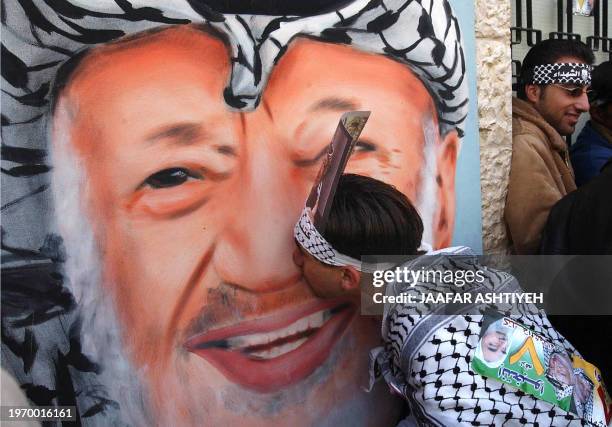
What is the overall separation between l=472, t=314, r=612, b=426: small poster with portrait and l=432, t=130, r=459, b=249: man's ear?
878 mm

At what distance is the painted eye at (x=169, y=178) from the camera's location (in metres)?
2.25

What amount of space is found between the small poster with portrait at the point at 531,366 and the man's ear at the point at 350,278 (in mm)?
510

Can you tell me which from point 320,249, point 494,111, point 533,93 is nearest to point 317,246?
point 320,249

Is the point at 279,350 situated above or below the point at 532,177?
below

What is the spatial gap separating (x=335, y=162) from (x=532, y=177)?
1284 mm

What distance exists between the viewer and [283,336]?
99.5 inches

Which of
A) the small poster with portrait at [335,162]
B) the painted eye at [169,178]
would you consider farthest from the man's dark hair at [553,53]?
the painted eye at [169,178]

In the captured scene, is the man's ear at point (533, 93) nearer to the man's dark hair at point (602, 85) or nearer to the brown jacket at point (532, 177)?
the brown jacket at point (532, 177)

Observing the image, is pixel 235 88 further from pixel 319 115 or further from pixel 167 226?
pixel 167 226

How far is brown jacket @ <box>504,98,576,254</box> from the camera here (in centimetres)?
304

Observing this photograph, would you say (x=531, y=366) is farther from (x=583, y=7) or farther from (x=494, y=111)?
(x=583, y=7)

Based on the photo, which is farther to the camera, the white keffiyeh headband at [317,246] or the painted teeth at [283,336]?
the painted teeth at [283,336]

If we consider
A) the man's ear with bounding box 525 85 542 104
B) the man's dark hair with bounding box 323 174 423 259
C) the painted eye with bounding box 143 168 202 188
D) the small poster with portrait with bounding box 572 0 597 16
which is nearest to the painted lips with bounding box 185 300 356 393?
the man's dark hair with bounding box 323 174 423 259

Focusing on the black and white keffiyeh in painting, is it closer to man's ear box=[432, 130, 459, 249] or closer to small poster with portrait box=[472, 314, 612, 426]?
man's ear box=[432, 130, 459, 249]
